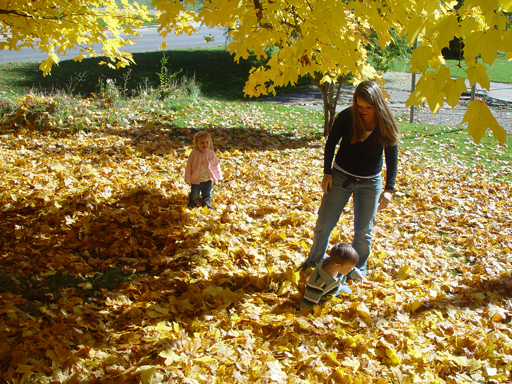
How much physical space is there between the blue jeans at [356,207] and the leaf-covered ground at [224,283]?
434 millimetres

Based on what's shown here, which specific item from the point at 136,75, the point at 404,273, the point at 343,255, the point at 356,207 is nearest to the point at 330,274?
the point at 343,255

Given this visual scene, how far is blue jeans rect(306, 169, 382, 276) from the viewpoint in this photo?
10.0 ft

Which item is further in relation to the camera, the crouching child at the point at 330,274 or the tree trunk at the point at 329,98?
the tree trunk at the point at 329,98

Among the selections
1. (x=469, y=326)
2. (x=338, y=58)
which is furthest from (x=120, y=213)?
(x=469, y=326)

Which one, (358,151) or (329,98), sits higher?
(329,98)

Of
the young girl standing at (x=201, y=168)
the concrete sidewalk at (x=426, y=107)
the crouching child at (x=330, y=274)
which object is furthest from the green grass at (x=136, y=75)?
the crouching child at (x=330, y=274)

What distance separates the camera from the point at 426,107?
45.5 ft

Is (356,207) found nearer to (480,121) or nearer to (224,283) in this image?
(224,283)

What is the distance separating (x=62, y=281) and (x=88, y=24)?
3307 millimetres

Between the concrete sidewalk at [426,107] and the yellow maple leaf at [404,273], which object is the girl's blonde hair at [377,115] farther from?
the concrete sidewalk at [426,107]

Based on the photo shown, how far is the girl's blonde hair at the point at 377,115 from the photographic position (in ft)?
9.02

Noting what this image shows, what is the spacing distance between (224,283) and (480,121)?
2.29m

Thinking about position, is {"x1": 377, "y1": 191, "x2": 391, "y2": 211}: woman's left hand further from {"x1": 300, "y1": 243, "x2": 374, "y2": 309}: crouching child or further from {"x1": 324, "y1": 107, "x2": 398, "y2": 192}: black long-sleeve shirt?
{"x1": 300, "y1": 243, "x2": 374, "y2": 309}: crouching child

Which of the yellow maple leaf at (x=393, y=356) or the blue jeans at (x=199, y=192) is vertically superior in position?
the blue jeans at (x=199, y=192)
